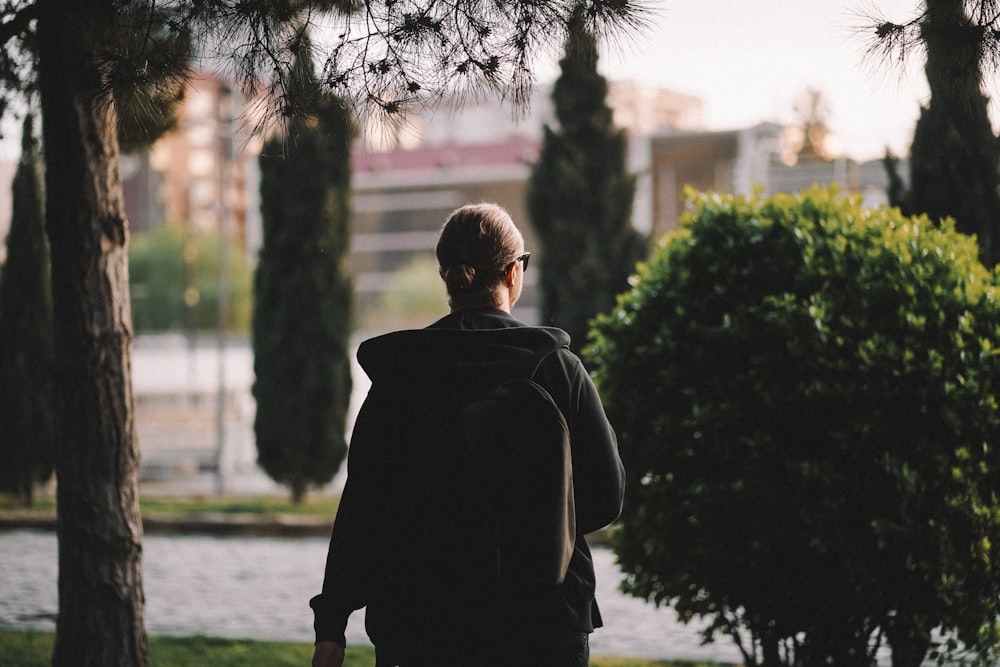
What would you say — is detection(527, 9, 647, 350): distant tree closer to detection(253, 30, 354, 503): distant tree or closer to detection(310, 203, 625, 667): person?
detection(253, 30, 354, 503): distant tree

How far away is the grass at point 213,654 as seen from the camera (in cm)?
598

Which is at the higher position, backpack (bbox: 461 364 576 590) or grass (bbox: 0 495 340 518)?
backpack (bbox: 461 364 576 590)

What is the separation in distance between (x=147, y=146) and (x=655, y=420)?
15.0ft

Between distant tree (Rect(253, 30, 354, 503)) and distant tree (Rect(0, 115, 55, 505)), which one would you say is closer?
distant tree (Rect(0, 115, 55, 505))

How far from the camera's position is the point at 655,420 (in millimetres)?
4953

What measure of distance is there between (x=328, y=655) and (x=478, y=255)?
43.2 inches

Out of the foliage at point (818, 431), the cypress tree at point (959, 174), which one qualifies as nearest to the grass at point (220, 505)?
the cypress tree at point (959, 174)

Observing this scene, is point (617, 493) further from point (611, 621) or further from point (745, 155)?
point (745, 155)

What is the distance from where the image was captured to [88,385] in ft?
15.2

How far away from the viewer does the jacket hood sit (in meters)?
2.67

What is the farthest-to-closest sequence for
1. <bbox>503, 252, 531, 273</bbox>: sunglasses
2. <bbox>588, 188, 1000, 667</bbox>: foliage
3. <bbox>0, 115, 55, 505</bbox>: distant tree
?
<bbox>0, 115, 55, 505</bbox>: distant tree
<bbox>588, 188, 1000, 667</bbox>: foliage
<bbox>503, 252, 531, 273</bbox>: sunglasses

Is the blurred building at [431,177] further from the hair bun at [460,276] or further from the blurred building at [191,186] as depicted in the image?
the hair bun at [460,276]

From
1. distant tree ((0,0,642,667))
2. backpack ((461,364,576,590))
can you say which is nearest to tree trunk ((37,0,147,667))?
distant tree ((0,0,642,667))

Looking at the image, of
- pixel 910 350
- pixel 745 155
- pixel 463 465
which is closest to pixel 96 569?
pixel 463 465
